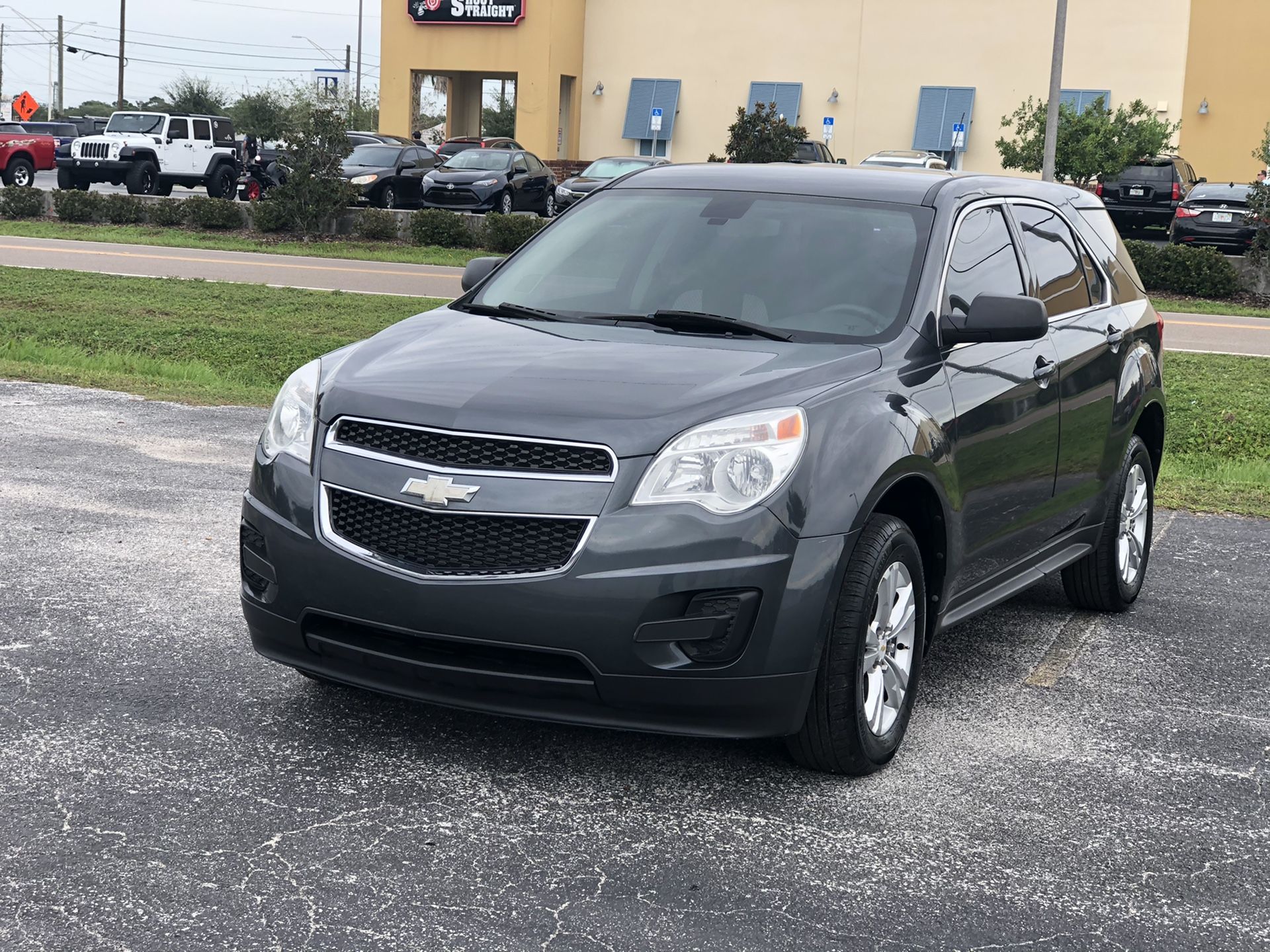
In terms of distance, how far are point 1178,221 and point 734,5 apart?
27.4 metres

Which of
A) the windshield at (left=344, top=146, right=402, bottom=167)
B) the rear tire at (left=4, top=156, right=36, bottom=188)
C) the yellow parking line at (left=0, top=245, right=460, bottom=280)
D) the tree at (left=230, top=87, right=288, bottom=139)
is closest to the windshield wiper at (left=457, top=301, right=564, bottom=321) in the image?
the yellow parking line at (left=0, top=245, right=460, bottom=280)

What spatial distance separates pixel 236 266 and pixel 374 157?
11.7 m

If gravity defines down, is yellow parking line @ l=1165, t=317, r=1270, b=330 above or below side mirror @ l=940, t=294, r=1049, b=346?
below

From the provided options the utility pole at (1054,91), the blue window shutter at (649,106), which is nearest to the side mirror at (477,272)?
the utility pole at (1054,91)

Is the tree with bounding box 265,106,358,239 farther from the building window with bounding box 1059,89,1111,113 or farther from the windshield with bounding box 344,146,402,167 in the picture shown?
the building window with bounding box 1059,89,1111,113

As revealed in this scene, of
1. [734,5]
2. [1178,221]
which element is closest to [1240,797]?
[1178,221]

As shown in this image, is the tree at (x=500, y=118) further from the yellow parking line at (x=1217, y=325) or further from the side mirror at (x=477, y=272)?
the side mirror at (x=477, y=272)

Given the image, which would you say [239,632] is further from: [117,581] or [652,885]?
[652,885]

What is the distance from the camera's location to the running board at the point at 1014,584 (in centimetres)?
513

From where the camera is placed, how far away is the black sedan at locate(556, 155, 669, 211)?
101ft

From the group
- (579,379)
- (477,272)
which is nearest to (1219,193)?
(477,272)

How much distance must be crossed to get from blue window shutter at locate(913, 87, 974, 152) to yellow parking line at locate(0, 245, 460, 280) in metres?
31.2

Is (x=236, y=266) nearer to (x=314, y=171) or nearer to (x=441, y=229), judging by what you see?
(x=441, y=229)

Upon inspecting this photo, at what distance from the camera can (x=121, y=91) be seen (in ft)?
240
